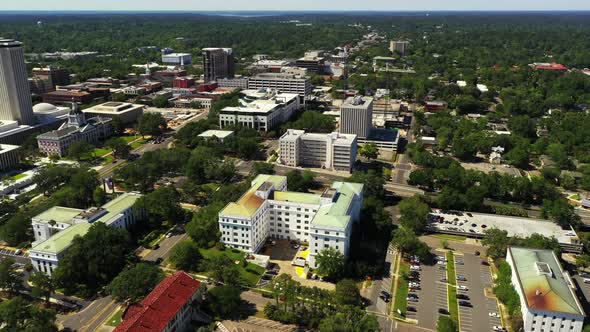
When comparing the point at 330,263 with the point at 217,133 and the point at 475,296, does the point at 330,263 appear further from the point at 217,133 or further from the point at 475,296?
the point at 217,133

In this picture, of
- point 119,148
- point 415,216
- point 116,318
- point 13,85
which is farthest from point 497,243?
point 13,85

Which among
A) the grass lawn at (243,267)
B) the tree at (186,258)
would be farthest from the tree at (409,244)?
the tree at (186,258)

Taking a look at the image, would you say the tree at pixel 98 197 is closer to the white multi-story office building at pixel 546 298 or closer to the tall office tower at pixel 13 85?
the tall office tower at pixel 13 85

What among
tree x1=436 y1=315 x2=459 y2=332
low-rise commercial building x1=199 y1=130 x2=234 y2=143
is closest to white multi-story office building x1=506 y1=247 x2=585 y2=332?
tree x1=436 y1=315 x2=459 y2=332

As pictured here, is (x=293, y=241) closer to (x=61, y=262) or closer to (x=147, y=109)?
(x=61, y=262)

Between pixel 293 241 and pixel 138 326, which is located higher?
pixel 138 326

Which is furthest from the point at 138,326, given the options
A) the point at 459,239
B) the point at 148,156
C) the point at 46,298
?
the point at 148,156

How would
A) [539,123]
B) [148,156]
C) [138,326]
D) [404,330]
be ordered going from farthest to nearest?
1. [539,123]
2. [148,156]
3. [404,330]
4. [138,326]
